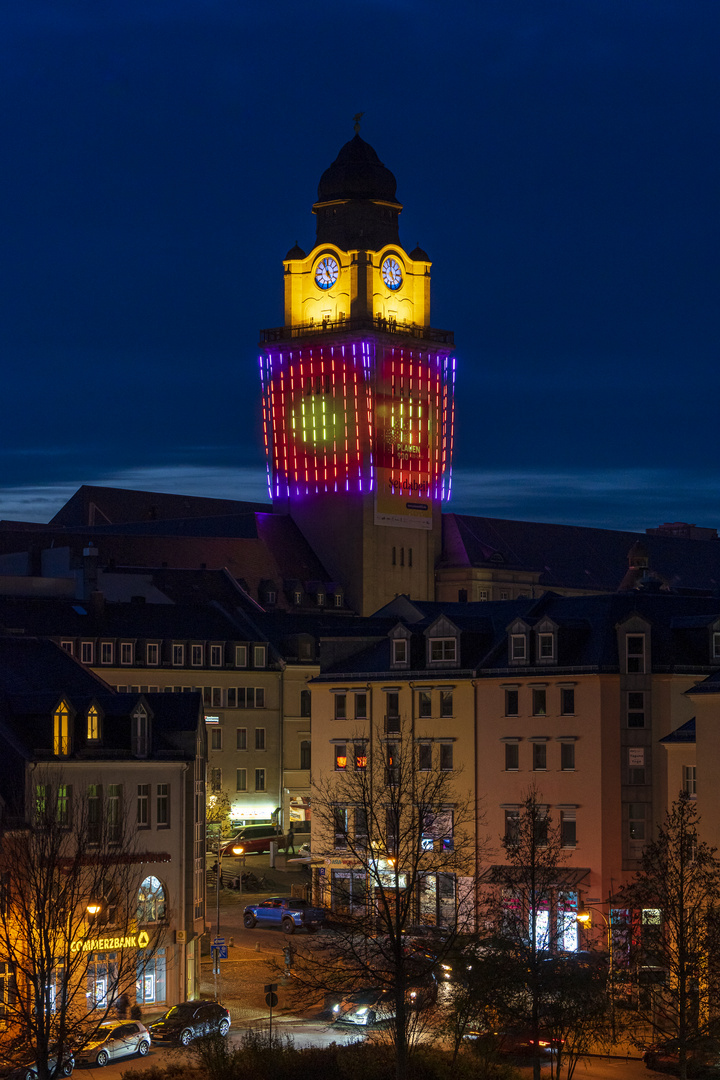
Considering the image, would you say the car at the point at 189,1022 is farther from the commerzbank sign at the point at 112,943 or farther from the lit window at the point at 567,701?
the lit window at the point at 567,701

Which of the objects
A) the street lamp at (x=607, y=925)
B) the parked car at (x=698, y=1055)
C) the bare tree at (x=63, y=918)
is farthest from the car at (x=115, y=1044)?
the parked car at (x=698, y=1055)

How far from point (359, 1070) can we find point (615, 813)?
39.5 meters

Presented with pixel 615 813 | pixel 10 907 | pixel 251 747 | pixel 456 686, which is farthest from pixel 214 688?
pixel 10 907

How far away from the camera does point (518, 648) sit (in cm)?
12494

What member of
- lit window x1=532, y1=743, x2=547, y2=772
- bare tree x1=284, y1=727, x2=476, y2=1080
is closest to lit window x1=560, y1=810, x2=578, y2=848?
lit window x1=532, y1=743, x2=547, y2=772

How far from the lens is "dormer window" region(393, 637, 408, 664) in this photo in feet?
433

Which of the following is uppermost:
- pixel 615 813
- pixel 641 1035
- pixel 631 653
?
pixel 631 653

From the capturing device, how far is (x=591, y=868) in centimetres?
11769

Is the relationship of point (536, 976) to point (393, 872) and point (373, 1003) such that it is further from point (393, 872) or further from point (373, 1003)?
point (393, 872)

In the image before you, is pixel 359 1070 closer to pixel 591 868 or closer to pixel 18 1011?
pixel 18 1011

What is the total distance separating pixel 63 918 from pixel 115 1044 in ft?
26.9

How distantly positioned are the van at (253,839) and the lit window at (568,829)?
29.4 meters

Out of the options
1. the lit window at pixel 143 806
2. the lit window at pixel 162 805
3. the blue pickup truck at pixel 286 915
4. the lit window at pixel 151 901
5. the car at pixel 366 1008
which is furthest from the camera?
the blue pickup truck at pixel 286 915

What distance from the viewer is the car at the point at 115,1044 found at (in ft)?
287
